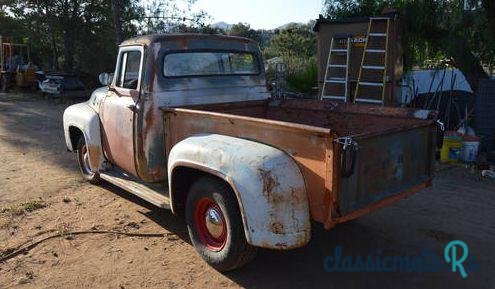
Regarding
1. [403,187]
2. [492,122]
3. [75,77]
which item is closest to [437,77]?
[492,122]

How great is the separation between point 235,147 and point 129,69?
2.16 meters

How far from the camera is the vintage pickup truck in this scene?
336 cm

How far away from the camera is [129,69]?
5.26m

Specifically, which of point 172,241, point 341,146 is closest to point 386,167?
point 341,146

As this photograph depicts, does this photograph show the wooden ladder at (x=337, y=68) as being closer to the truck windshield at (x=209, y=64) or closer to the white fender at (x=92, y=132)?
the truck windshield at (x=209, y=64)

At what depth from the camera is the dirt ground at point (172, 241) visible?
3887 mm

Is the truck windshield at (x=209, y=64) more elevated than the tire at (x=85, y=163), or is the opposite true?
the truck windshield at (x=209, y=64)

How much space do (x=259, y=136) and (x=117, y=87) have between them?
90.7 inches

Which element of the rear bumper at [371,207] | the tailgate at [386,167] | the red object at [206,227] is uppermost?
the tailgate at [386,167]

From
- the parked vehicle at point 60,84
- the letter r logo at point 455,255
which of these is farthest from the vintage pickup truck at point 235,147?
the parked vehicle at point 60,84

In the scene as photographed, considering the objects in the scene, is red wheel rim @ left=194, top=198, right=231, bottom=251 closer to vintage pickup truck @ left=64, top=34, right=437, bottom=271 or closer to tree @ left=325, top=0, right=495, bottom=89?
vintage pickup truck @ left=64, top=34, right=437, bottom=271

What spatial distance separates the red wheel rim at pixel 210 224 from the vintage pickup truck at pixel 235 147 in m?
0.01

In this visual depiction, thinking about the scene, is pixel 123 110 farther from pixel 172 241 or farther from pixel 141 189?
pixel 172 241

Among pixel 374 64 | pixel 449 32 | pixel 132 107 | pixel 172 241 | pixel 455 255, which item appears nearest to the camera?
pixel 455 255
